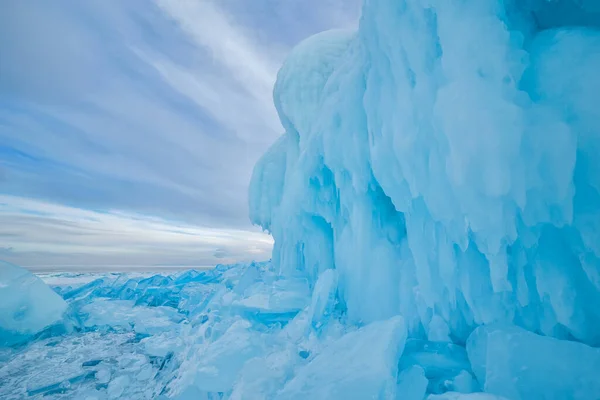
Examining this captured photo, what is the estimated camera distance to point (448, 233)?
3168 mm

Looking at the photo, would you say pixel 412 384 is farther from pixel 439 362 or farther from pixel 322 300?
pixel 322 300

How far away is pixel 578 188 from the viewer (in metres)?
2.38

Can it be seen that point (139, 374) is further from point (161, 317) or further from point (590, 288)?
point (590, 288)

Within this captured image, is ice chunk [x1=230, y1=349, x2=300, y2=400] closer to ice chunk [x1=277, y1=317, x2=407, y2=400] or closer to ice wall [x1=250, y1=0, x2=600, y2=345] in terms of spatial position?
ice chunk [x1=277, y1=317, x2=407, y2=400]

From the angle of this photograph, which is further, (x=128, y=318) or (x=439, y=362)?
→ (x=128, y=318)

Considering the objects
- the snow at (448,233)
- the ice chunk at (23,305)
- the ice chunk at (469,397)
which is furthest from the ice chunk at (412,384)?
the ice chunk at (23,305)

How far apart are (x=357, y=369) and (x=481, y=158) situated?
2.13 metres

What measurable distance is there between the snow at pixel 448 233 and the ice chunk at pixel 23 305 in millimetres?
2970

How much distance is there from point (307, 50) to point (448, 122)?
6128 millimetres

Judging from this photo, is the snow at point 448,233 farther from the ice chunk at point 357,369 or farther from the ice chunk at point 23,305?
the ice chunk at point 23,305

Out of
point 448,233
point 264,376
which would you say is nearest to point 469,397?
point 448,233

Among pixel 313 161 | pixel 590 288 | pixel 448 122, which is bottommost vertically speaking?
pixel 590 288

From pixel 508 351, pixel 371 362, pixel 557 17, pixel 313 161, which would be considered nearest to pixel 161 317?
pixel 313 161

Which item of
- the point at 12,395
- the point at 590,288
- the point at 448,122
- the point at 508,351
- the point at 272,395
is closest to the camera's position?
the point at 508,351
